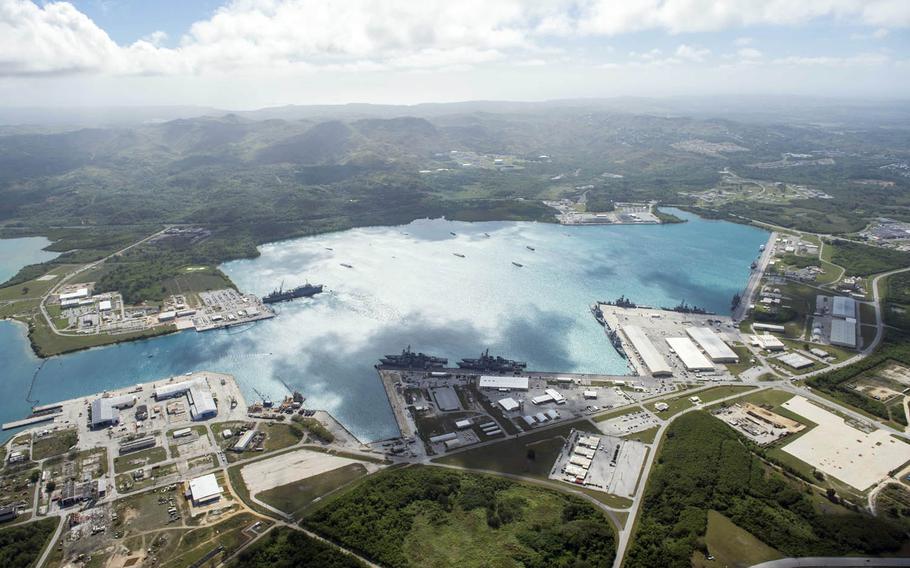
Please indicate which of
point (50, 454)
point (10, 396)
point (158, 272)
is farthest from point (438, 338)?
point (158, 272)

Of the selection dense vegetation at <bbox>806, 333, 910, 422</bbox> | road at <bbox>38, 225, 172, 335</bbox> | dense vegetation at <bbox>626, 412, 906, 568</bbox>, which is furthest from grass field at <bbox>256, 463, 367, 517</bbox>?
dense vegetation at <bbox>806, 333, 910, 422</bbox>

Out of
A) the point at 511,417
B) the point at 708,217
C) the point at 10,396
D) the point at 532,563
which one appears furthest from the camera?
the point at 708,217

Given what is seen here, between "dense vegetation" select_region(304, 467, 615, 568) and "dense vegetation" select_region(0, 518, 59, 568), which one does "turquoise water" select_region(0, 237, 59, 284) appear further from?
"dense vegetation" select_region(304, 467, 615, 568)

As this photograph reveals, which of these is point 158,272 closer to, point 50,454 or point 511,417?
point 50,454

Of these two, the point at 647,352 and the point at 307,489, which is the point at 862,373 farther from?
the point at 307,489

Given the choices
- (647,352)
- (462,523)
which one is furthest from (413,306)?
(462,523)
